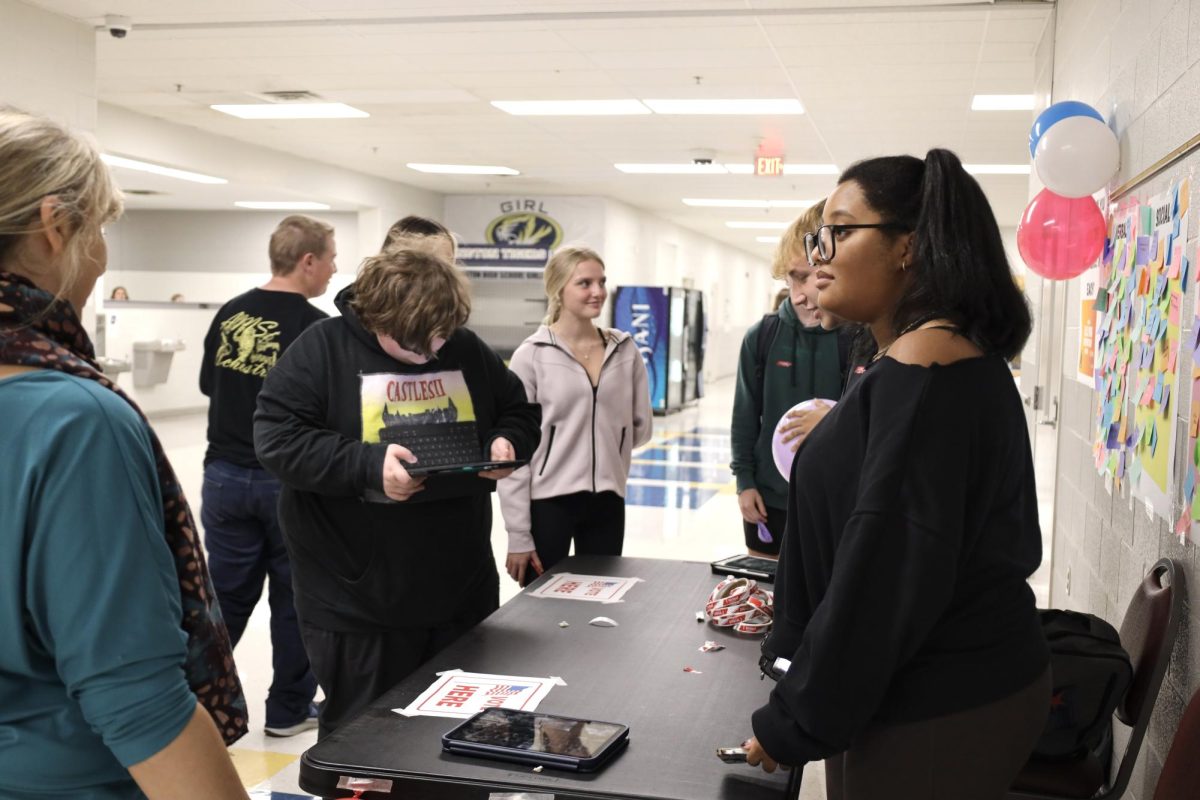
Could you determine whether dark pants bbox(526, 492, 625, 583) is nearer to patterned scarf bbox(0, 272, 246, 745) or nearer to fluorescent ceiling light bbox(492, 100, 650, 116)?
patterned scarf bbox(0, 272, 246, 745)

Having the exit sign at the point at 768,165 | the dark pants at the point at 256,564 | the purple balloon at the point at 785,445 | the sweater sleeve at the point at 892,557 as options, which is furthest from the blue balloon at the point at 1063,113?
the exit sign at the point at 768,165

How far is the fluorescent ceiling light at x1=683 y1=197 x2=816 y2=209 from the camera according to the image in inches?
617

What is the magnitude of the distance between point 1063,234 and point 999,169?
9309 millimetres

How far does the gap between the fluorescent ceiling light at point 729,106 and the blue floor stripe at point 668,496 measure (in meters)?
3.08

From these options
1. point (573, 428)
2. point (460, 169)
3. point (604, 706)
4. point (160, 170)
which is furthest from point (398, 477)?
point (460, 169)

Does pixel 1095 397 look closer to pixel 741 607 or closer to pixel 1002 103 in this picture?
pixel 741 607

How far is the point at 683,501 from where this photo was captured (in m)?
8.63

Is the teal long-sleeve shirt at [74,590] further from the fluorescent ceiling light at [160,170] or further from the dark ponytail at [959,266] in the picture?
the fluorescent ceiling light at [160,170]

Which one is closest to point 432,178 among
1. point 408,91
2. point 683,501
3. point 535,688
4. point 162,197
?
point 162,197

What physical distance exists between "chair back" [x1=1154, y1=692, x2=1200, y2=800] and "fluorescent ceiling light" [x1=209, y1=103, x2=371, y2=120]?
8250mm

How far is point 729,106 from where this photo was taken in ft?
28.5

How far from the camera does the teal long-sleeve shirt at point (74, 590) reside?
3.44 ft

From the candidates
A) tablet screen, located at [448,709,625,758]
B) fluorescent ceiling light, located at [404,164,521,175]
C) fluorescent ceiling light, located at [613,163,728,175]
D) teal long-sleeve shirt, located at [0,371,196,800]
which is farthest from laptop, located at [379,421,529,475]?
fluorescent ceiling light, located at [404,164,521,175]

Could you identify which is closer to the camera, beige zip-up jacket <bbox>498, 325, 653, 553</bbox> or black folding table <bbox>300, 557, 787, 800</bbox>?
black folding table <bbox>300, 557, 787, 800</bbox>
